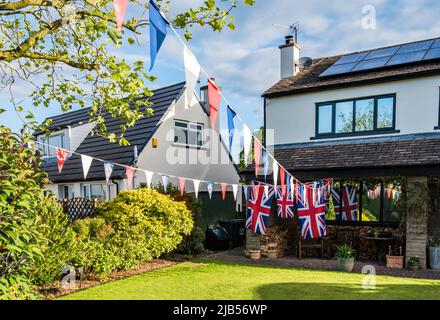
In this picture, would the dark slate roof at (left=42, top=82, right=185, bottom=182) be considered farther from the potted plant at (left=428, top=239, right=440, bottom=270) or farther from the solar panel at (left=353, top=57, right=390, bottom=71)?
the potted plant at (left=428, top=239, right=440, bottom=270)

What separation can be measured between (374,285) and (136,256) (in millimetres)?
6617

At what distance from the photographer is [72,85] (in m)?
10.3

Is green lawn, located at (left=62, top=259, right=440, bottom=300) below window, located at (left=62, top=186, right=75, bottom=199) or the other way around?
below

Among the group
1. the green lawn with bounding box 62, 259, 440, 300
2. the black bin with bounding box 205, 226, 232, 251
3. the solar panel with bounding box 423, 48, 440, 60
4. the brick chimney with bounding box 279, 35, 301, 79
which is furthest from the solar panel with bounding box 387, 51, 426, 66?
the black bin with bounding box 205, 226, 232, 251

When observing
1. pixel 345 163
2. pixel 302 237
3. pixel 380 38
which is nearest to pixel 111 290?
pixel 302 237

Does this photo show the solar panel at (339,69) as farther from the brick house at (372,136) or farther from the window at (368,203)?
the window at (368,203)

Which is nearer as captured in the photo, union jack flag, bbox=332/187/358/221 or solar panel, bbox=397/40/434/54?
solar panel, bbox=397/40/434/54

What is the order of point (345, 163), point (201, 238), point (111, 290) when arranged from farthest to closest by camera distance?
point (201, 238) < point (345, 163) < point (111, 290)

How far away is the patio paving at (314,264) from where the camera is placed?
33.0 feet

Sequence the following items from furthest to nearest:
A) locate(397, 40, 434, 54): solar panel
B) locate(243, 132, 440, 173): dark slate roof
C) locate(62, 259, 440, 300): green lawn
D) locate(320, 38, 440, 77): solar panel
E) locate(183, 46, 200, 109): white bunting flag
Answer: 1. locate(397, 40, 434, 54): solar panel
2. locate(320, 38, 440, 77): solar panel
3. locate(243, 132, 440, 173): dark slate roof
4. locate(62, 259, 440, 300): green lawn
5. locate(183, 46, 200, 109): white bunting flag

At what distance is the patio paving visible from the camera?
1005 cm
